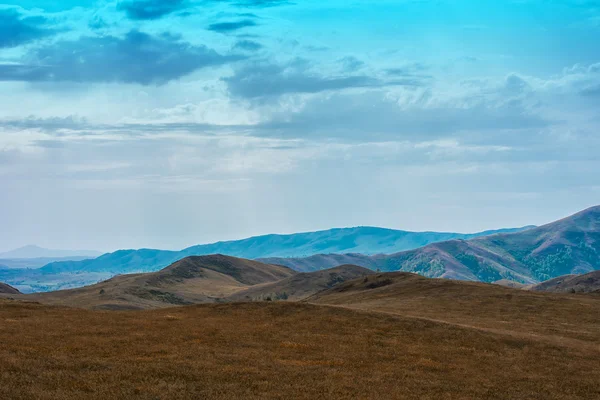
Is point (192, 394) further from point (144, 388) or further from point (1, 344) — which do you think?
point (1, 344)

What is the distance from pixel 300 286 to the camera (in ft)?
534

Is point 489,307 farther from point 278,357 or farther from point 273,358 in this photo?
point 273,358

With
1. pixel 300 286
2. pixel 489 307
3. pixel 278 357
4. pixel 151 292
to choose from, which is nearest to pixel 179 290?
pixel 151 292

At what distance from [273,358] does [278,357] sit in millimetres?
427

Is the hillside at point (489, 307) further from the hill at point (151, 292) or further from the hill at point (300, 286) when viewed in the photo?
the hill at point (300, 286)

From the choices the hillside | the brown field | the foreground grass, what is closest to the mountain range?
the hillside

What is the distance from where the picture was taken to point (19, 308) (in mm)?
45844

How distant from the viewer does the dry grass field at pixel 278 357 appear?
84.3ft

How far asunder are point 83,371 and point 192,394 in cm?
591

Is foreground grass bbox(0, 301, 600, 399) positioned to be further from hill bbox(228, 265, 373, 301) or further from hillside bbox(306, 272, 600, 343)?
hill bbox(228, 265, 373, 301)

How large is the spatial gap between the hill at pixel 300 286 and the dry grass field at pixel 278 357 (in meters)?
102

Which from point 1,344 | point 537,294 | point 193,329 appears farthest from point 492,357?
point 537,294

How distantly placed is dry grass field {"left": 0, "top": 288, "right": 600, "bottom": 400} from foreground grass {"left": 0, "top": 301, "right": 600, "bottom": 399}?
0.06 m

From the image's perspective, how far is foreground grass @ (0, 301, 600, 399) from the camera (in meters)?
25.7
